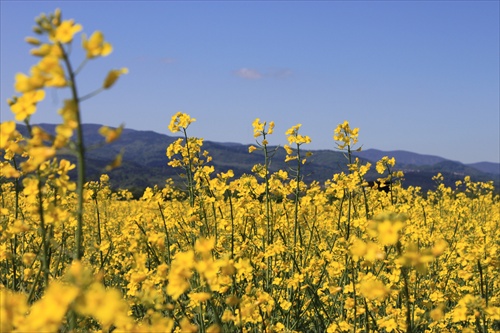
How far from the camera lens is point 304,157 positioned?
4723 millimetres

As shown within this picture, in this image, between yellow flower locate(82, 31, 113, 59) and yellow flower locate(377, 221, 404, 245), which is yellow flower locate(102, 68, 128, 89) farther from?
yellow flower locate(377, 221, 404, 245)

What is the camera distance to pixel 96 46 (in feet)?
5.09

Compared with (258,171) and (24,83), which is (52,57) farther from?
(258,171)

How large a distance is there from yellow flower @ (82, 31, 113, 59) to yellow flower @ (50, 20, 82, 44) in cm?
4

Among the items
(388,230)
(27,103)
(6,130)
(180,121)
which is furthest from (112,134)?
(180,121)

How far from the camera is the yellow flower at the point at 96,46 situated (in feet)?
5.08

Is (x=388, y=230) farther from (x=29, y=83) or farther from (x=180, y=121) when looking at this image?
(x=180, y=121)

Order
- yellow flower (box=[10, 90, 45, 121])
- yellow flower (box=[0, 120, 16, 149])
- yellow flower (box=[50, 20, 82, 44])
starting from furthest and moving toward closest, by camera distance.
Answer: yellow flower (box=[0, 120, 16, 149]) < yellow flower (box=[10, 90, 45, 121]) < yellow flower (box=[50, 20, 82, 44])

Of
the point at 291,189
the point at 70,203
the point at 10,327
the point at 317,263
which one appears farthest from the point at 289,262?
the point at 10,327

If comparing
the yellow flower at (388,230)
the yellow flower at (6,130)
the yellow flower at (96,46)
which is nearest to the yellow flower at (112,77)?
the yellow flower at (96,46)

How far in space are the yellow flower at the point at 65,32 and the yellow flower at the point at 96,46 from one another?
40 millimetres

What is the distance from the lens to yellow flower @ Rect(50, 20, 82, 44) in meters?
1.53

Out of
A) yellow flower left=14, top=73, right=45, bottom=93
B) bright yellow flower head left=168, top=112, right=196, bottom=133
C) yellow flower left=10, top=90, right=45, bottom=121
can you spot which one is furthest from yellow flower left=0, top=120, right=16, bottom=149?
bright yellow flower head left=168, top=112, right=196, bottom=133

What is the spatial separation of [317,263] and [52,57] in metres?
3.31
